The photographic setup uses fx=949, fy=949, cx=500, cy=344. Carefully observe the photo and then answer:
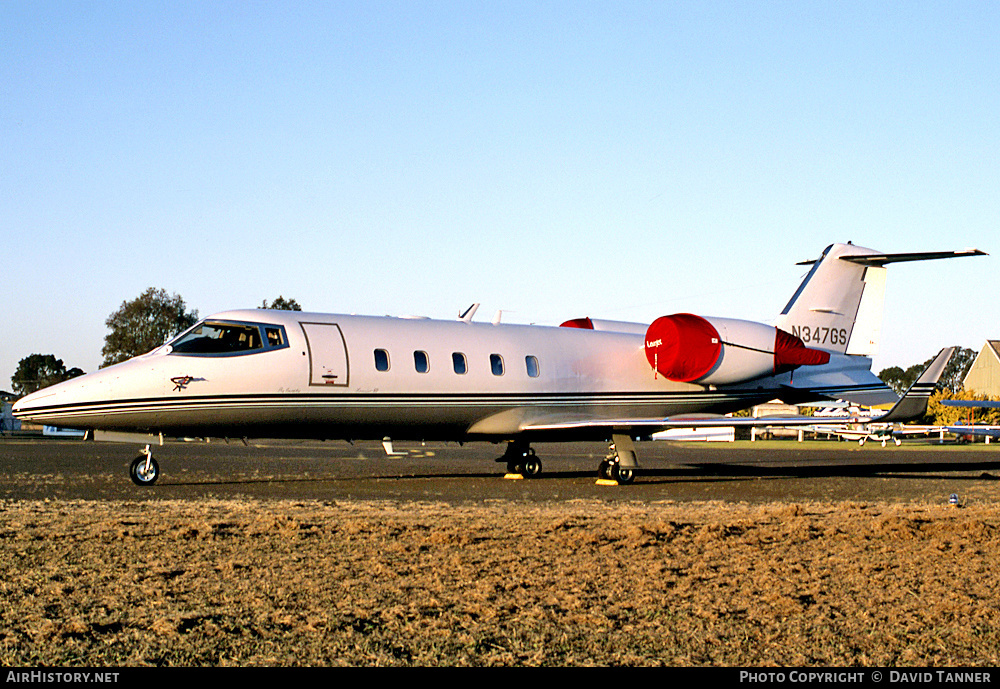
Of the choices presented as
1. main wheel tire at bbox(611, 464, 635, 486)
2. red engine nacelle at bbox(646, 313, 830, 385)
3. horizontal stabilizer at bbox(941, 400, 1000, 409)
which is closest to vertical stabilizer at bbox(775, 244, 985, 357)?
red engine nacelle at bbox(646, 313, 830, 385)

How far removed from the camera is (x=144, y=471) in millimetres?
16516

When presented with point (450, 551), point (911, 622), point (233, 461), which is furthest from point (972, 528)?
point (233, 461)

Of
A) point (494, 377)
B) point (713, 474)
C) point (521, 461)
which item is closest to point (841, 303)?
point (713, 474)

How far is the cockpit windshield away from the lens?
1656 cm

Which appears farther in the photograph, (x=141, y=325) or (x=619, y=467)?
(x=141, y=325)

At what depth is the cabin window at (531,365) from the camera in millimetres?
20141

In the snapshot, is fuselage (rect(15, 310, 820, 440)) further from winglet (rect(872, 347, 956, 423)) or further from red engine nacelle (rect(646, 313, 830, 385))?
winglet (rect(872, 347, 956, 423))

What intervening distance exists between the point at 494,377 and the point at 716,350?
17.1 feet

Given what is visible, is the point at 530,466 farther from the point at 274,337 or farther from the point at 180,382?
the point at 180,382

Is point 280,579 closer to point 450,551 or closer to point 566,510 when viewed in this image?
point 450,551

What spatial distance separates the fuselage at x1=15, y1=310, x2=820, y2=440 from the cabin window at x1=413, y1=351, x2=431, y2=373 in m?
0.03

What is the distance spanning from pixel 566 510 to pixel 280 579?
636cm

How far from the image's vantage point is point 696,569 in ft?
26.6

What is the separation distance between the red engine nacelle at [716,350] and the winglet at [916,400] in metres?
2.41
